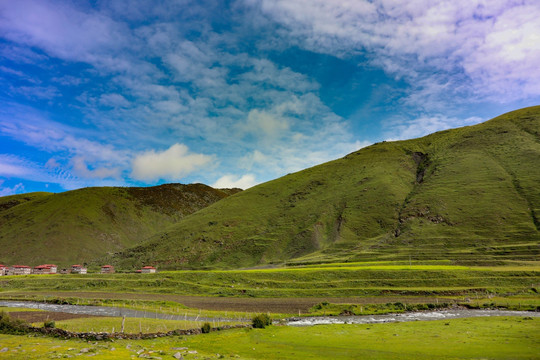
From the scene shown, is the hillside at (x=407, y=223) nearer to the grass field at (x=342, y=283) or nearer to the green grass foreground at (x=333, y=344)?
the grass field at (x=342, y=283)

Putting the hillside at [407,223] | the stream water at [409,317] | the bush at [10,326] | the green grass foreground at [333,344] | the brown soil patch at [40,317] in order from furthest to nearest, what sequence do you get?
the hillside at [407,223], the stream water at [409,317], the brown soil patch at [40,317], the bush at [10,326], the green grass foreground at [333,344]

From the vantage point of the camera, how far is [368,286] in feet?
252

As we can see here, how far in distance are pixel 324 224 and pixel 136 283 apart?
97.5 metres

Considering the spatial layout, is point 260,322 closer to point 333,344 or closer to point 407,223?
point 333,344

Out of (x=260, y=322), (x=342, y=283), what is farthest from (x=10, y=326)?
(x=342, y=283)

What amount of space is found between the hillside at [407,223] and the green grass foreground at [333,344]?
75462 millimetres

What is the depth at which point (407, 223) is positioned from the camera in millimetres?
148250

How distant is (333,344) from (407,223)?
130 m

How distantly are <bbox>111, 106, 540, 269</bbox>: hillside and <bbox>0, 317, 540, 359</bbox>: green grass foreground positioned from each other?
7546 cm

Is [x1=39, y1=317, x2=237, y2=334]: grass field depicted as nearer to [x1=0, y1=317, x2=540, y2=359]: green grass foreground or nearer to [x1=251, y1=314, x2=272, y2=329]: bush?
[x1=251, y1=314, x2=272, y2=329]: bush

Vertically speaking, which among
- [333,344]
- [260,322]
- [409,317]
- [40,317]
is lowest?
[409,317]

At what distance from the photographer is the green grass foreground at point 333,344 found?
80.6 ft

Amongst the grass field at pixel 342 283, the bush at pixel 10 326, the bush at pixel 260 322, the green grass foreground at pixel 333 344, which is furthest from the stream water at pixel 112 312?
the grass field at pixel 342 283

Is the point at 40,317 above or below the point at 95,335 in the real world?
below
